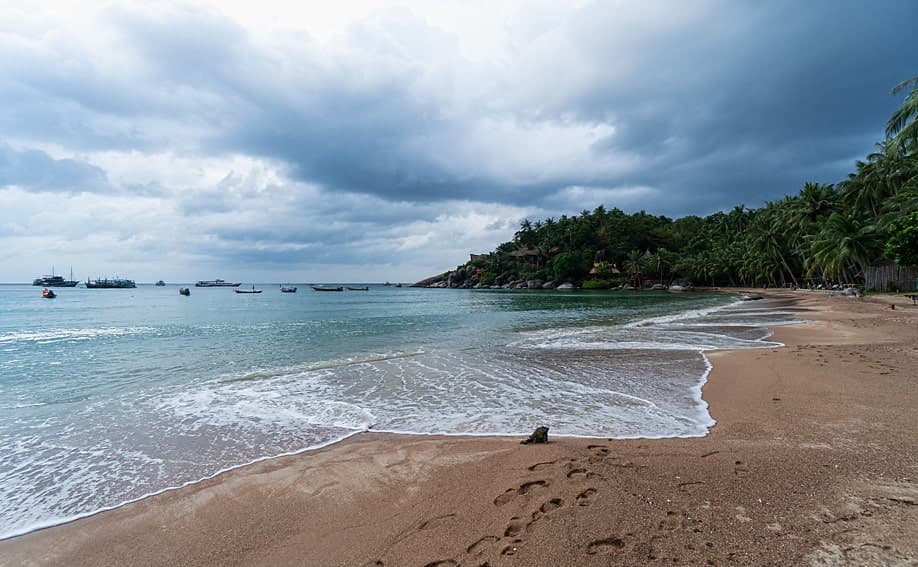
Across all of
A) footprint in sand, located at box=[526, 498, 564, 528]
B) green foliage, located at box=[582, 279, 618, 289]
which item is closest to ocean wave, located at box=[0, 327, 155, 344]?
footprint in sand, located at box=[526, 498, 564, 528]

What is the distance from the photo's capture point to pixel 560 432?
5992mm

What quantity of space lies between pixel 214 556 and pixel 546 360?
32.9ft

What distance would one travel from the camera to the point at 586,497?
3793 mm

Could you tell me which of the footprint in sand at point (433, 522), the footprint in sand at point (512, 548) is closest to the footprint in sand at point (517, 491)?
the footprint in sand at point (433, 522)

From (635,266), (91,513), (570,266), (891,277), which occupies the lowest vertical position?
(91,513)

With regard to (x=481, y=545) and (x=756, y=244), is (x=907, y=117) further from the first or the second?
(x=756, y=244)

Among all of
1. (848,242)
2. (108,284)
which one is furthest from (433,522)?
(108,284)

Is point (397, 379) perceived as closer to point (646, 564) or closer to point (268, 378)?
point (268, 378)

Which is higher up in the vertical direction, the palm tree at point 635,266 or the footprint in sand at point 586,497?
the palm tree at point 635,266

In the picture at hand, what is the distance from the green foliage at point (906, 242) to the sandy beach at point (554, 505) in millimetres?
29984

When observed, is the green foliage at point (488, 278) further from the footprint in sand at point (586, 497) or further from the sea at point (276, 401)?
the footprint in sand at point (586, 497)

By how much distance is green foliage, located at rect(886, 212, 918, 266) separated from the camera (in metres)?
26.4

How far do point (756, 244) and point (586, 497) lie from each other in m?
80.0

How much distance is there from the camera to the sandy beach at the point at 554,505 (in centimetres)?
299
